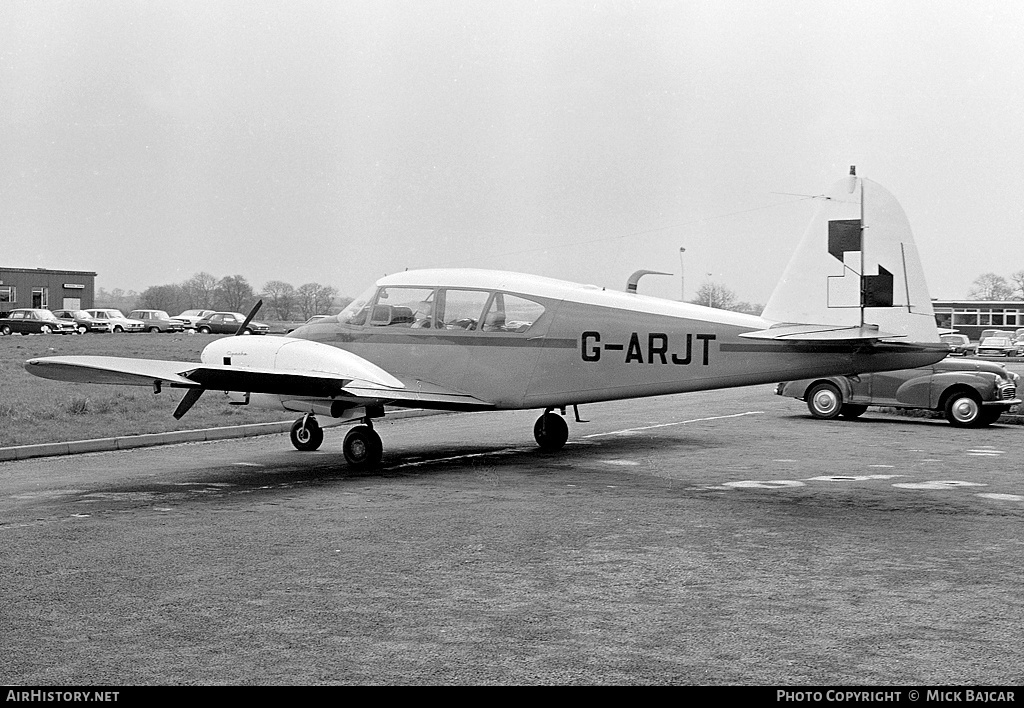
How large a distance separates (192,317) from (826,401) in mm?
72363

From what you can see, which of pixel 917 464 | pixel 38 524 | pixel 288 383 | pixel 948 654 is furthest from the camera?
pixel 917 464

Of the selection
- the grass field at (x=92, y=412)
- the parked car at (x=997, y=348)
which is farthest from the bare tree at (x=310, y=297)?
the parked car at (x=997, y=348)

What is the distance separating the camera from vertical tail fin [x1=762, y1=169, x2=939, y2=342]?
12.8 m

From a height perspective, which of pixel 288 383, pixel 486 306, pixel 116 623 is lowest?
pixel 116 623

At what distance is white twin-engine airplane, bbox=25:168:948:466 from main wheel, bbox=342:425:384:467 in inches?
0.7

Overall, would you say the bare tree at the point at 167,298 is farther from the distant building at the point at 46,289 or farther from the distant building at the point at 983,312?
the distant building at the point at 983,312

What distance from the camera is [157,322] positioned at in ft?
261

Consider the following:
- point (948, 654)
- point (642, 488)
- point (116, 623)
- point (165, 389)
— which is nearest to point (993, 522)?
point (642, 488)

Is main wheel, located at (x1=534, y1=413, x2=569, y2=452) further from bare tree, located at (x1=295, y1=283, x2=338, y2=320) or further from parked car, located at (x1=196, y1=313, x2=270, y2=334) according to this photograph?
parked car, located at (x1=196, y1=313, x2=270, y2=334)

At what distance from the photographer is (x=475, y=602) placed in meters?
6.16

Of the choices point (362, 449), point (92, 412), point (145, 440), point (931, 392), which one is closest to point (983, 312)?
point (931, 392)

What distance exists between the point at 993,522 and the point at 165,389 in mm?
18510

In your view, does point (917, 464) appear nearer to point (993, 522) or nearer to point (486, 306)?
point (993, 522)

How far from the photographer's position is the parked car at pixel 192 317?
8038 cm
